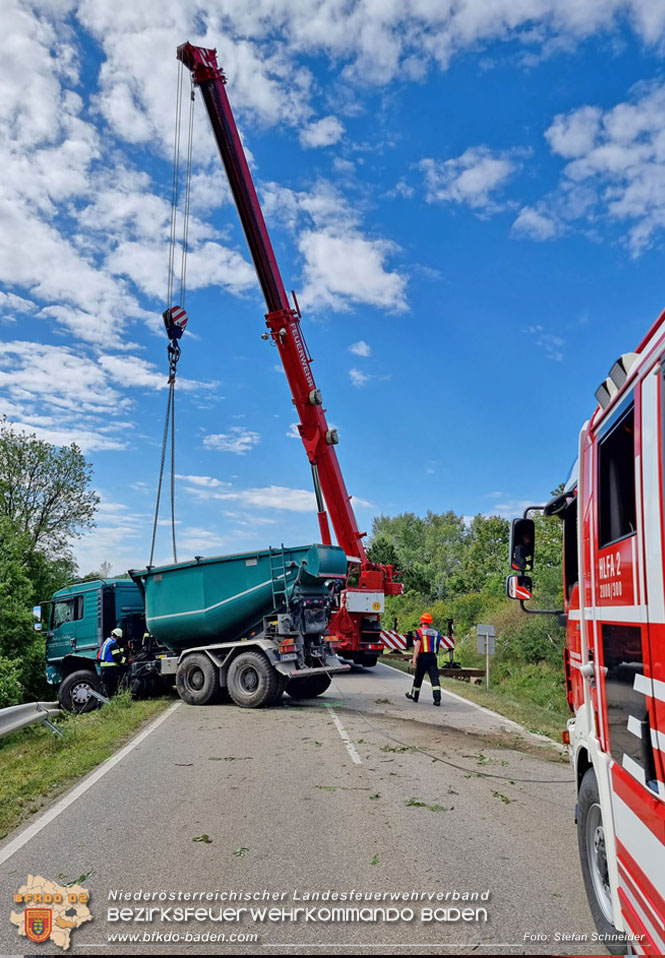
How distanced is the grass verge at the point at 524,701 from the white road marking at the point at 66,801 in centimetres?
593

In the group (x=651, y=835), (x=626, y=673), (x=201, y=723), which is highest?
(x=626, y=673)

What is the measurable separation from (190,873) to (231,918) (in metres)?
0.73

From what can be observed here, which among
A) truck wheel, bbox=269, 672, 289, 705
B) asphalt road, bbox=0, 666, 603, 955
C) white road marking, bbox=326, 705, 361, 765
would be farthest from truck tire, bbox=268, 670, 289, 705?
asphalt road, bbox=0, 666, 603, 955

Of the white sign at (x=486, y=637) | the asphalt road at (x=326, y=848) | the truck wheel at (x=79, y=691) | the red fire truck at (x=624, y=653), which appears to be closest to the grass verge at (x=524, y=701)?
the white sign at (x=486, y=637)

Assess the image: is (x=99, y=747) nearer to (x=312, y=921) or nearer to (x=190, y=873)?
(x=190, y=873)

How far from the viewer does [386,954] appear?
11.8 feet

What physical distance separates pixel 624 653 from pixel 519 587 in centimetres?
301

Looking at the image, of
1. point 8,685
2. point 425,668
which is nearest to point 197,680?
point 425,668

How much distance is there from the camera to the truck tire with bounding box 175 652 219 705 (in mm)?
13531

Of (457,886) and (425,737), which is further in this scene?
(425,737)

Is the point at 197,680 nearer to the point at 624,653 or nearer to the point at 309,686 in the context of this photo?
the point at 309,686

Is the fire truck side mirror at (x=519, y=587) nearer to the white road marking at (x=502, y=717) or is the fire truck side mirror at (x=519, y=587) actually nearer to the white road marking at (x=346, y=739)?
the white road marking at (x=346, y=739)

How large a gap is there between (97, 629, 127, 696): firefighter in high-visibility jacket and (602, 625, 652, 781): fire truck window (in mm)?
12723

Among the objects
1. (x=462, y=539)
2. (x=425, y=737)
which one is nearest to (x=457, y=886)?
(x=425, y=737)
